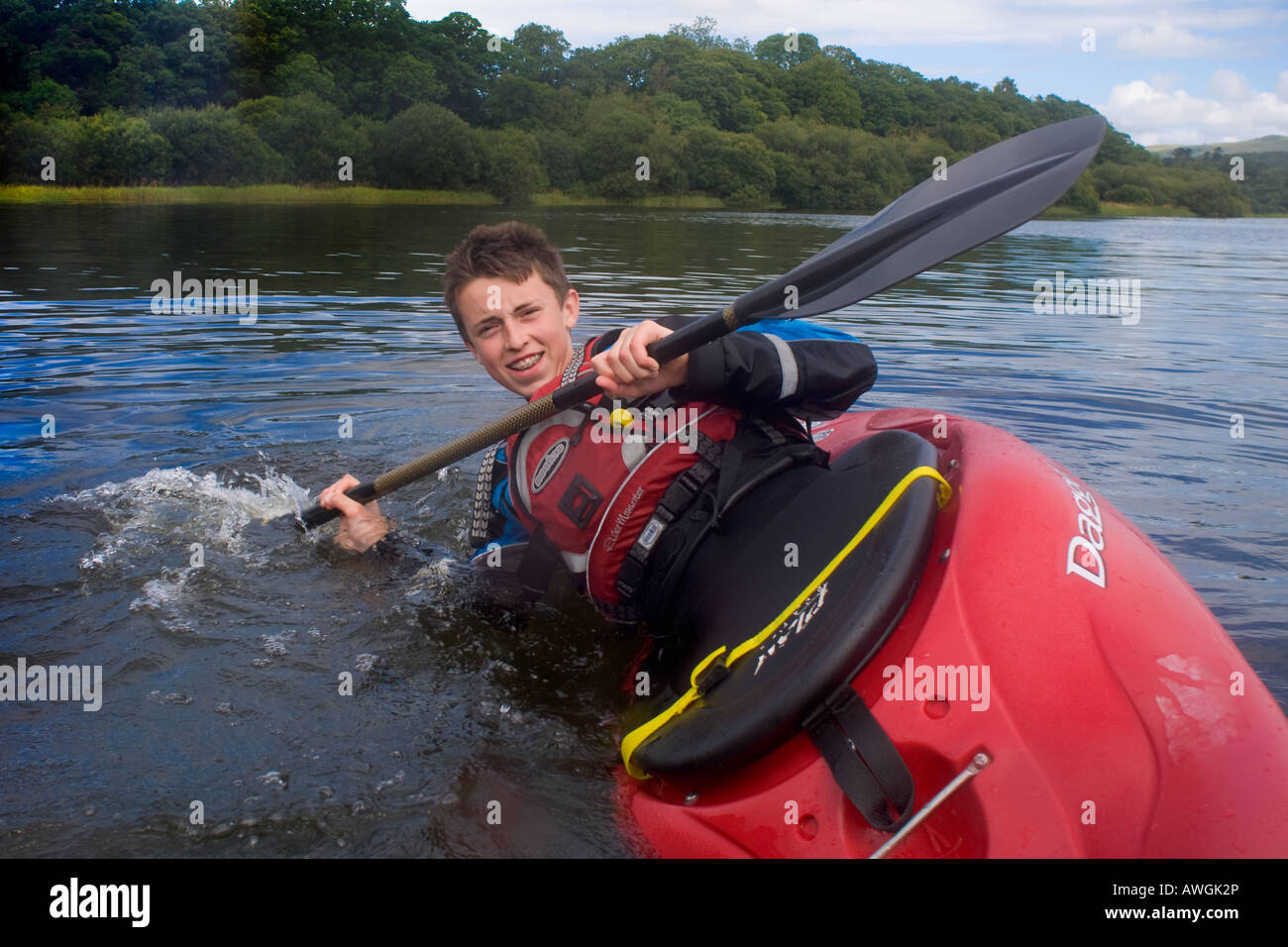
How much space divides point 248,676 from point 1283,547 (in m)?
3.63

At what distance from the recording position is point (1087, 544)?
2.12m

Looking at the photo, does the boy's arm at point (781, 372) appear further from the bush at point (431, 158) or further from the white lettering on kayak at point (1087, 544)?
the bush at point (431, 158)

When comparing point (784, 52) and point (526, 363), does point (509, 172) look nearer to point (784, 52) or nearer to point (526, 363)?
point (526, 363)

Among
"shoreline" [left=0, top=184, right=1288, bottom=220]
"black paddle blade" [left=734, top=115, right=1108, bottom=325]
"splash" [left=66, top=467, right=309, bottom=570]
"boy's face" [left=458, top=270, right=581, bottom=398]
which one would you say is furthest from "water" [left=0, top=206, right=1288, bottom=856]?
"shoreline" [left=0, top=184, right=1288, bottom=220]

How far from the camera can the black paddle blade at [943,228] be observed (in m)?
2.62

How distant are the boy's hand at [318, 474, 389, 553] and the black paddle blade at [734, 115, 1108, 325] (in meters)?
1.59

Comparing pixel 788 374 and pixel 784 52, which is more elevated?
pixel 784 52

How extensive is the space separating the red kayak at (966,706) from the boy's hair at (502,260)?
1220mm

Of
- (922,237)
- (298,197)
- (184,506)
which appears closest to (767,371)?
(922,237)

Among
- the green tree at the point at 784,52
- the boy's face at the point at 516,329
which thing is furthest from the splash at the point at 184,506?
the green tree at the point at 784,52

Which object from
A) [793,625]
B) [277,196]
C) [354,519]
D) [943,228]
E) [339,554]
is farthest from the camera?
[277,196]

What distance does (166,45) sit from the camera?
1674 inches

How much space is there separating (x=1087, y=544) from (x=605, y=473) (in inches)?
45.4
